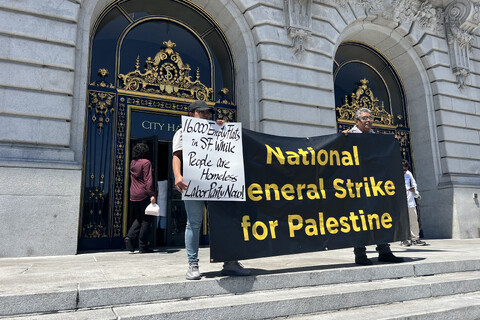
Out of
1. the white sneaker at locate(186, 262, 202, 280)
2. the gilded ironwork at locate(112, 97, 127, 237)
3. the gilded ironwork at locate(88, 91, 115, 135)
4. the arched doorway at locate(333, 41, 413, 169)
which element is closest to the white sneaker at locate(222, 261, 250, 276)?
the white sneaker at locate(186, 262, 202, 280)

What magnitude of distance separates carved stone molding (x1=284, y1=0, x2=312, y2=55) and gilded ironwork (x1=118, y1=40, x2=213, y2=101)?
2.84m

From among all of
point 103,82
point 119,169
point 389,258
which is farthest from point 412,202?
point 103,82

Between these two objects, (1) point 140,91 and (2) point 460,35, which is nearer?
(1) point 140,91

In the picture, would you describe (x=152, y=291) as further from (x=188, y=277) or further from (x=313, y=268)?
(x=313, y=268)

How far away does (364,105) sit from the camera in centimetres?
1287

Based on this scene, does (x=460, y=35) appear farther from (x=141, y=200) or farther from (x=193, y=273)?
(x=193, y=273)

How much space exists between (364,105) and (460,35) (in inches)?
170

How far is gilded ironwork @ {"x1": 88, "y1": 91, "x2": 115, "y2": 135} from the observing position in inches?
339

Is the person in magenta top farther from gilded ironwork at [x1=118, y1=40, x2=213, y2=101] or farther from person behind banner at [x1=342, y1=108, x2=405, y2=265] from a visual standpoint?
person behind banner at [x1=342, y1=108, x2=405, y2=265]

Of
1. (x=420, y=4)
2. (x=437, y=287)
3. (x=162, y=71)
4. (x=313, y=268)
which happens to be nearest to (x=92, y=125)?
(x=162, y=71)

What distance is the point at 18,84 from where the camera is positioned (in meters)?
7.13

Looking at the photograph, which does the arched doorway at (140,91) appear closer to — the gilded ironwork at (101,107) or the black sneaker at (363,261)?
the gilded ironwork at (101,107)

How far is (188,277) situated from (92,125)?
6060 millimetres

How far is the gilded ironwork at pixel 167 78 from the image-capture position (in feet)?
30.7
